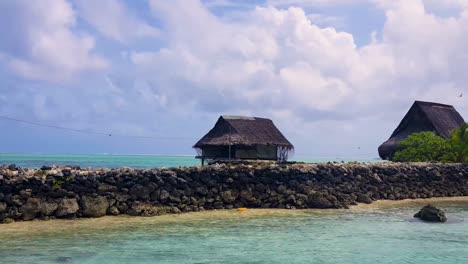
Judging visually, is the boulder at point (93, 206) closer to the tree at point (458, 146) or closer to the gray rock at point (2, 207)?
the gray rock at point (2, 207)

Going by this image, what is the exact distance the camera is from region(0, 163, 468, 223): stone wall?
11.7 m

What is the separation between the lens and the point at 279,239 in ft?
32.2

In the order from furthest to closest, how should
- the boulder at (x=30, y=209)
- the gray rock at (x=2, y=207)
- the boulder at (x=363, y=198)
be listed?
1. the boulder at (x=363, y=198)
2. the boulder at (x=30, y=209)
3. the gray rock at (x=2, y=207)

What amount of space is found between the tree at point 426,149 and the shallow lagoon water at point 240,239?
9.60 meters

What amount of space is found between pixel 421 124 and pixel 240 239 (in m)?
19.1

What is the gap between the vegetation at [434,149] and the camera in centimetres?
2244

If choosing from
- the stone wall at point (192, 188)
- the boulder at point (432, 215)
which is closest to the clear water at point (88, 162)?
the stone wall at point (192, 188)

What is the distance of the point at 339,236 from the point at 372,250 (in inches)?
53.4

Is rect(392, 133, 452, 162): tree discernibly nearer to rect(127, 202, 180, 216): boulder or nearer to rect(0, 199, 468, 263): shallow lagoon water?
rect(0, 199, 468, 263): shallow lagoon water

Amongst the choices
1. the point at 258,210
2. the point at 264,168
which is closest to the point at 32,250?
the point at 258,210

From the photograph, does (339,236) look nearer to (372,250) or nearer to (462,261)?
(372,250)

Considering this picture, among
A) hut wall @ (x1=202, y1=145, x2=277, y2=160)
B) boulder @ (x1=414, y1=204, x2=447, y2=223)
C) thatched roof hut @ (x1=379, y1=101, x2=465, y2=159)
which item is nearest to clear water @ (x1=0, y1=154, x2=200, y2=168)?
hut wall @ (x1=202, y1=145, x2=277, y2=160)

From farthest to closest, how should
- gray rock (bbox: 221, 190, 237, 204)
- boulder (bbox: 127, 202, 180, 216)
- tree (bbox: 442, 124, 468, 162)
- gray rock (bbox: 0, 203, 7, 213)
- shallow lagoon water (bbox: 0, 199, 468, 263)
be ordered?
1. tree (bbox: 442, 124, 468, 162)
2. gray rock (bbox: 221, 190, 237, 204)
3. boulder (bbox: 127, 202, 180, 216)
4. gray rock (bbox: 0, 203, 7, 213)
5. shallow lagoon water (bbox: 0, 199, 468, 263)

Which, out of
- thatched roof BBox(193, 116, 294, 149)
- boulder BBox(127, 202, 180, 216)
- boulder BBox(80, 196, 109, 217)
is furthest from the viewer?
thatched roof BBox(193, 116, 294, 149)
